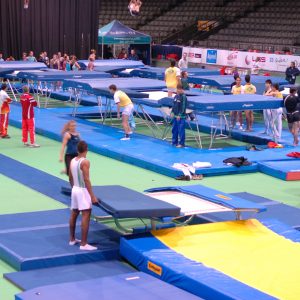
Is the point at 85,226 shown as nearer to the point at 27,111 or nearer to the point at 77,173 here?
the point at 77,173

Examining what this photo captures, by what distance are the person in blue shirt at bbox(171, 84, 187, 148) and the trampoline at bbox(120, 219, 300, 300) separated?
5.93m

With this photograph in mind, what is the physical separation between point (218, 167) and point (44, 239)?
5.33 metres

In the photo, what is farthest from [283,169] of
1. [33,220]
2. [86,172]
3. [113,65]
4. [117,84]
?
[113,65]

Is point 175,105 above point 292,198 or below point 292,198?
above

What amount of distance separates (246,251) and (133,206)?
1.37m

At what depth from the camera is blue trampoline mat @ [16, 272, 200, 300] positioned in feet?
22.6

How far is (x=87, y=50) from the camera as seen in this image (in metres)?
36.0

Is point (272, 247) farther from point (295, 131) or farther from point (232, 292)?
point (295, 131)

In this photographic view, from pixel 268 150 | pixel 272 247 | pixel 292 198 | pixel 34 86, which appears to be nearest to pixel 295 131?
pixel 268 150

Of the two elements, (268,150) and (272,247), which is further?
(268,150)

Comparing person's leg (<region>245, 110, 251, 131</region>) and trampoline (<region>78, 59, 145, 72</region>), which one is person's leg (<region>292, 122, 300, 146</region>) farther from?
trampoline (<region>78, 59, 145, 72</region>)

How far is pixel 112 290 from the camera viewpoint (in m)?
7.13

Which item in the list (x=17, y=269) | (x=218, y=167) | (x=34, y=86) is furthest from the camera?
(x=34, y=86)

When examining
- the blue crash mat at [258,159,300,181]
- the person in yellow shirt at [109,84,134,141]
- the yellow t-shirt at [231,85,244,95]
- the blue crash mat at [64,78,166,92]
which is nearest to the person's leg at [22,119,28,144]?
the person in yellow shirt at [109,84,134,141]
